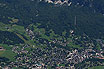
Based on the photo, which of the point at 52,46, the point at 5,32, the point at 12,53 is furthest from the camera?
the point at 5,32

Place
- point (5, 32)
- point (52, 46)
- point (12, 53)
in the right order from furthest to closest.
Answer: point (5, 32) < point (52, 46) < point (12, 53)

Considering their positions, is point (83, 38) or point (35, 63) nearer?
point (35, 63)

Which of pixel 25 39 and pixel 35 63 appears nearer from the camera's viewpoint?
pixel 35 63

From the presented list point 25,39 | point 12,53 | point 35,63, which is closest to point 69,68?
point 35,63

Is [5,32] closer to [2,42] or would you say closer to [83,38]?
[2,42]

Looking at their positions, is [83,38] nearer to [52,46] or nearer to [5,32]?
[52,46]

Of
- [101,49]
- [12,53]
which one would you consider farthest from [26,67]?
[101,49]

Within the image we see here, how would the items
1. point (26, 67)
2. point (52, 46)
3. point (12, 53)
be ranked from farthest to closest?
point (52, 46), point (12, 53), point (26, 67)

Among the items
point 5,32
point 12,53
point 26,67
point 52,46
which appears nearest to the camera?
point 26,67
